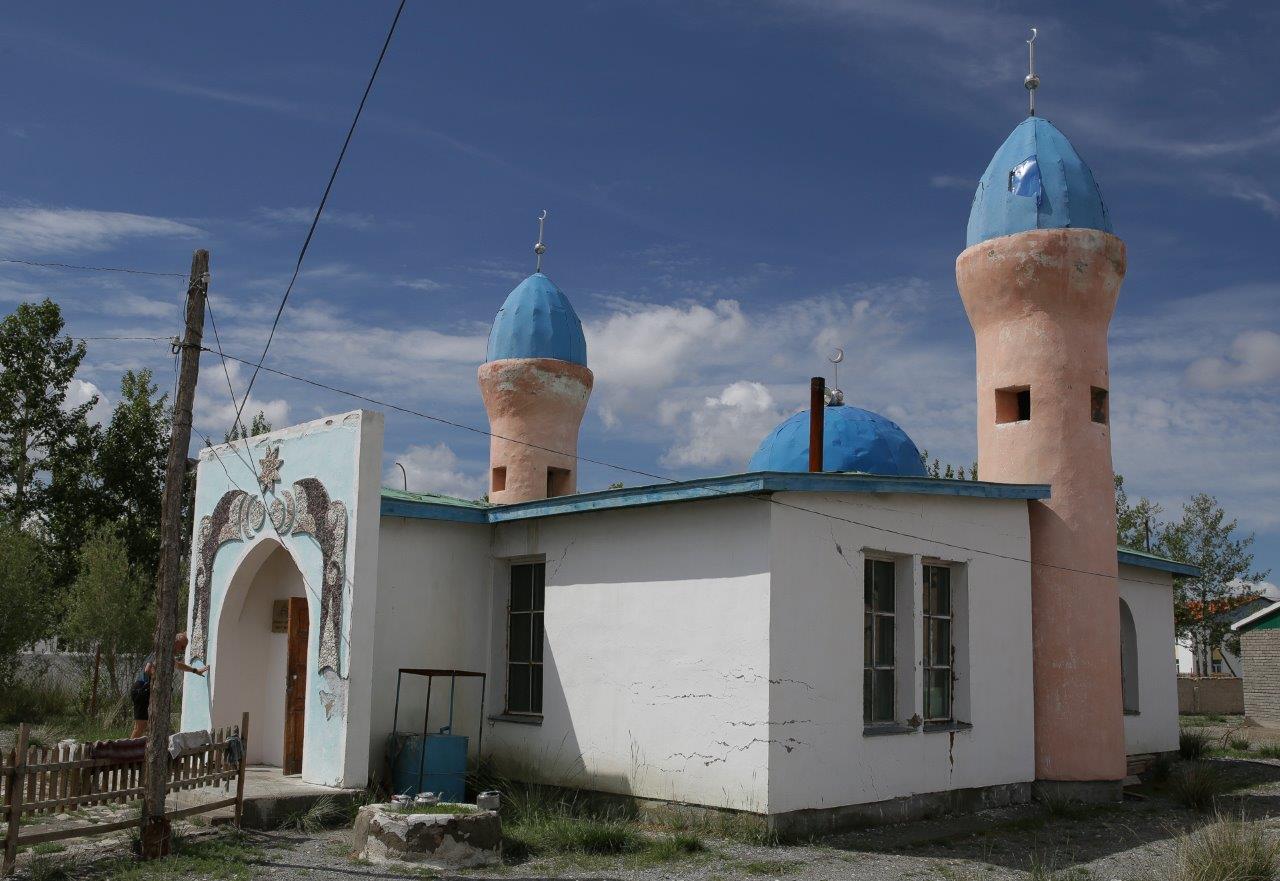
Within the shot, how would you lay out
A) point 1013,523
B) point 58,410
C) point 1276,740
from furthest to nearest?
point 58,410
point 1276,740
point 1013,523

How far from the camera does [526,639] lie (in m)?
13.9

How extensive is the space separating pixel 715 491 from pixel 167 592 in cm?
491

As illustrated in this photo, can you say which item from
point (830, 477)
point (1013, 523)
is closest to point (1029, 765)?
point (1013, 523)

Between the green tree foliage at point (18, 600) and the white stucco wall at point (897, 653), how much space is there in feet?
59.9

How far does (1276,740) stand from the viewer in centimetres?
2378

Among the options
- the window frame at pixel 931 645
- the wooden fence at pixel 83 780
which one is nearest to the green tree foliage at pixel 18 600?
the wooden fence at pixel 83 780

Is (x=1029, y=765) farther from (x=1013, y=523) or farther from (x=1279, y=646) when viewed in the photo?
(x=1279, y=646)

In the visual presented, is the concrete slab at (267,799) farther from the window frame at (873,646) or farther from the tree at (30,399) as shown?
the tree at (30,399)

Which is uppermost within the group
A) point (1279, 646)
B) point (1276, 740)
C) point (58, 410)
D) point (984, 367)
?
point (58, 410)

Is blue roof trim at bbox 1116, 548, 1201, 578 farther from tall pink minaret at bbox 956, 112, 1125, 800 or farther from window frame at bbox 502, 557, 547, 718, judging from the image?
window frame at bbox 502, 557, 547, 718

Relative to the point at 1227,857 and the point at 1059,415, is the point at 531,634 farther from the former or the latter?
the point at 1227,857

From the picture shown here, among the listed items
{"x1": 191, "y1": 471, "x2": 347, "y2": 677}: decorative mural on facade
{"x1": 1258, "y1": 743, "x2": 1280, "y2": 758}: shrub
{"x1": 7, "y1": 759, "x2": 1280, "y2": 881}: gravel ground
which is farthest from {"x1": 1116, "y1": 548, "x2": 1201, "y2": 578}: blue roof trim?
{"x1": 191, "y1": 471, "x2": 347, "y2": 677}: decorative mural on facade

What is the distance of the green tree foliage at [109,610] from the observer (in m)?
23.4

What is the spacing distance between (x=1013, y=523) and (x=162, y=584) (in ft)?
29.4
